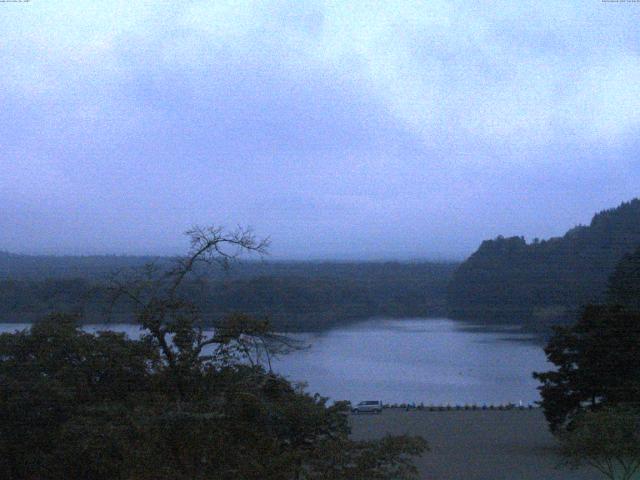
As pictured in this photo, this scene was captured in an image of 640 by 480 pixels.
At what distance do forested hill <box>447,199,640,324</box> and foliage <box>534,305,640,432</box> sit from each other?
0.43 metres

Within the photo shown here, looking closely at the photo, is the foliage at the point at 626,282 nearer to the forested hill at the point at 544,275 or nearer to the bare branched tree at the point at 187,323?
the forested hill at the point at 544,275

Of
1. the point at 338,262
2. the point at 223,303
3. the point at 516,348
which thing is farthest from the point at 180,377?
the point at 516,348

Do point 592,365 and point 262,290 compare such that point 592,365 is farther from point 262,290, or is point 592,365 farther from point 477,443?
point 262,290

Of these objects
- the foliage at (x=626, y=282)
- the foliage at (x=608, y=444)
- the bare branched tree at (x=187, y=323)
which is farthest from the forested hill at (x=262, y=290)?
the foliage at (x=608, y=444)

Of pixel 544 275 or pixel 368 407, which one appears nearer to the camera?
pixel 368 407

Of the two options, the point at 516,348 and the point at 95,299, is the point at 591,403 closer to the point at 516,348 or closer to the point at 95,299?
the point at 516,348

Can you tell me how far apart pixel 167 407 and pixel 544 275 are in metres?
3.94

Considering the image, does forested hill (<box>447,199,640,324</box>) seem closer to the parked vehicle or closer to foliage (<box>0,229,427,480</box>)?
the parked vehicle

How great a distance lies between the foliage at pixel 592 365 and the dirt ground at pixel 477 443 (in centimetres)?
27

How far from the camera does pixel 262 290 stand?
385cm

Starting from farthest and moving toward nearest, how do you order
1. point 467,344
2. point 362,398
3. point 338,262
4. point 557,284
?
point 557,284 → point 338,262 → point 467,344 → point 362,398

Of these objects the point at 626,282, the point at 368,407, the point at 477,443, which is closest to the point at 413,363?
the point at 368,407

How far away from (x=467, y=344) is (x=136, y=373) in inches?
106

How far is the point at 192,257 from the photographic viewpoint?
2830 millimetres
